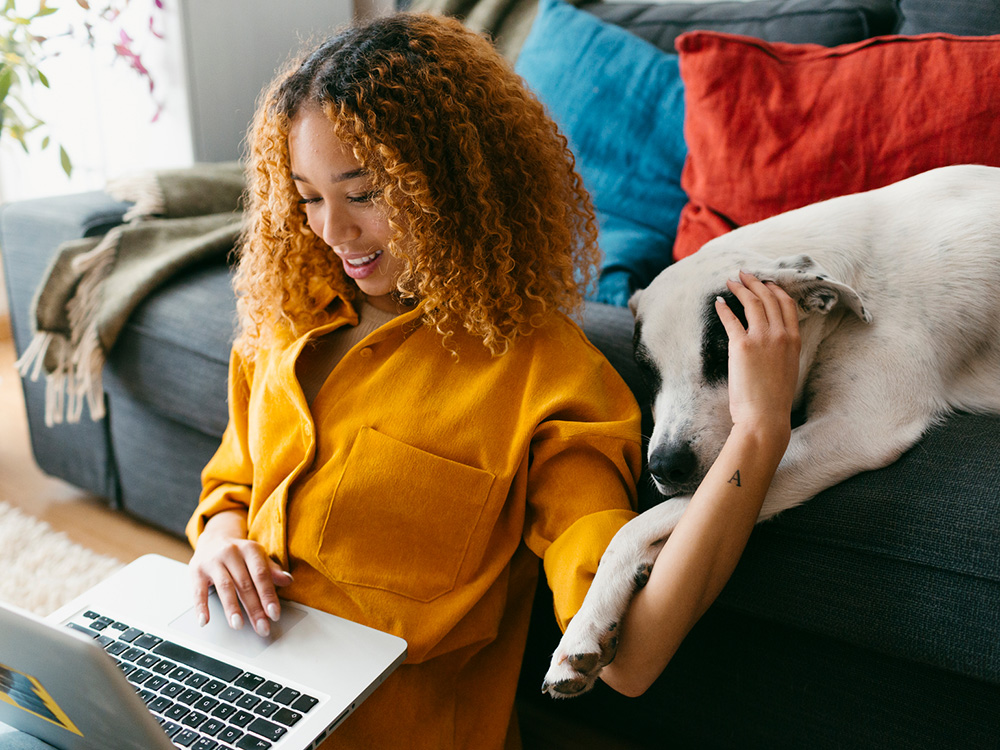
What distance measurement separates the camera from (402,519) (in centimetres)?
93

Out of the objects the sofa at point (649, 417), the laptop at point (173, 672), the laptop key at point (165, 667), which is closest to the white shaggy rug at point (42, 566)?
the sofa at point (649, 417)

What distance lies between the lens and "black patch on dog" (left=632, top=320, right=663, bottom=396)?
100cm

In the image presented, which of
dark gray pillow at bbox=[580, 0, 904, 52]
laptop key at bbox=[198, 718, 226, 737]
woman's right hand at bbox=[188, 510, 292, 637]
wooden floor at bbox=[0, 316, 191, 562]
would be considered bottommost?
wooden floor at bbox=[0, 316, 191, 562]

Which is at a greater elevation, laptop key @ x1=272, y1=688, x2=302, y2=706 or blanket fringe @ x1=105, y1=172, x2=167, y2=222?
blanket fringe @ x1=105, y1=172, x2=167, y2=222

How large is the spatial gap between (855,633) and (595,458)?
1.12ft

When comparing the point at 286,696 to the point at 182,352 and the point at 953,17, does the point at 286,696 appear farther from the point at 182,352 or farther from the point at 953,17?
the point at 953,17

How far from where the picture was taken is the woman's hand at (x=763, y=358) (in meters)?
0.81

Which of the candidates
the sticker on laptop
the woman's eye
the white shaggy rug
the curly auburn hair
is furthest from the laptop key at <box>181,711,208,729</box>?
the white shaggy rug

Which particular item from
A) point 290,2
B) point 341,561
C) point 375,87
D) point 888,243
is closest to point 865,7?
point 888,243

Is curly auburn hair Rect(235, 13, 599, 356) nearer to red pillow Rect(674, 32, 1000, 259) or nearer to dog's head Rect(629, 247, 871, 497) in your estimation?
dog's head Rect(629, 247, 871, 497)

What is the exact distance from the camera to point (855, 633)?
0.86 metres

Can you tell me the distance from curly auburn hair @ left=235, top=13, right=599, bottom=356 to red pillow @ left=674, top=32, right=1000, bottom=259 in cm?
48

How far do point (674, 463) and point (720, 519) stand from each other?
12 cm

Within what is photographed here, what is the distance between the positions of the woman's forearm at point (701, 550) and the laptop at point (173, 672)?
27 cm
